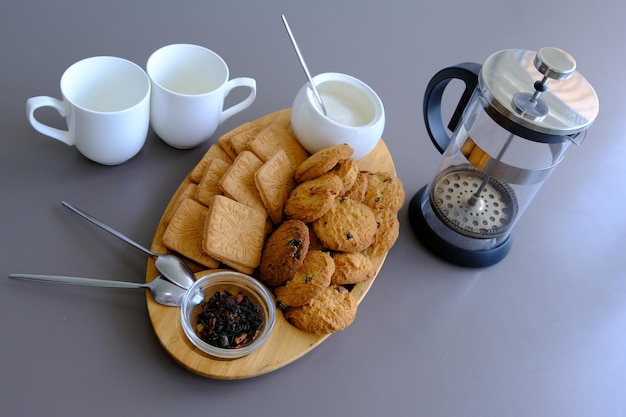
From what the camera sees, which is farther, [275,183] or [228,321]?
[275,183]

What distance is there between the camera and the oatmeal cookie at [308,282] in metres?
0.74

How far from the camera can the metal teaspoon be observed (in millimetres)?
726

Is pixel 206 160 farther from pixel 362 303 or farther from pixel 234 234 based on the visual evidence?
pixel 362 303

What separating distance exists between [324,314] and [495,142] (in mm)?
363

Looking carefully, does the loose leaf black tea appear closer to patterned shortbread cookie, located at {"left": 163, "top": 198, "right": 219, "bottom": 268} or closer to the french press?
patterned shortbread cookie, located at {"left": 163, "top": 198, "right": 219, "bottom": 268}

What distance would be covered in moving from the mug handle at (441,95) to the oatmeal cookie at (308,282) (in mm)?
287

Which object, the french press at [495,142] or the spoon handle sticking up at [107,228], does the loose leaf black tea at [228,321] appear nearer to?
the spoon handle sticking up at [107,228]

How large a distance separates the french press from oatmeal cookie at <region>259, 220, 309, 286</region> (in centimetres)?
25

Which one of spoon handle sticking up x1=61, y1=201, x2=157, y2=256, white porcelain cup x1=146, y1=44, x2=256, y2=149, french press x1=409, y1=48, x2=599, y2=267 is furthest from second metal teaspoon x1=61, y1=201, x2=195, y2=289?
french press x1=409, y1=48, x2=599, y2=267

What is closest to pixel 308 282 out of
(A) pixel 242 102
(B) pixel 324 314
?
(B) pixel 324 314

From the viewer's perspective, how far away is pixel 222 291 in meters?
0.76

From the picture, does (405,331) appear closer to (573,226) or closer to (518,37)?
(573,226)

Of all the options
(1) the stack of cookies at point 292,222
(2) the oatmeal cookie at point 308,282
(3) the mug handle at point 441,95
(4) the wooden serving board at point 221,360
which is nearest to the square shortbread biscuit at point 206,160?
(1) the stack of cookies at point 292,222

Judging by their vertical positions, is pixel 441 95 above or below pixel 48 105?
above
